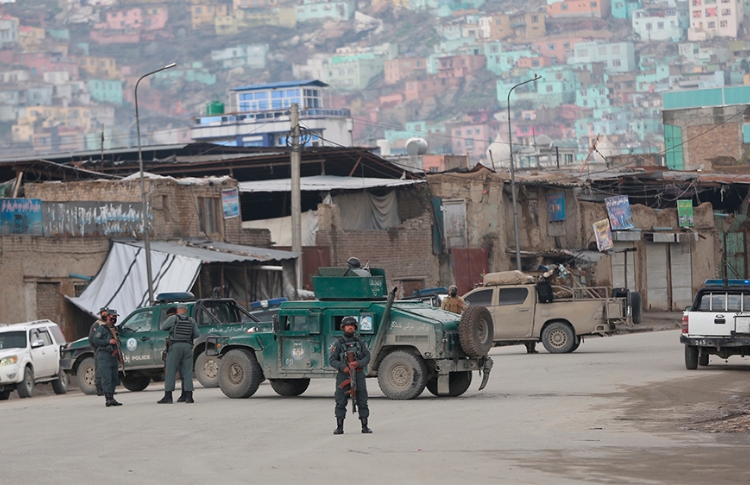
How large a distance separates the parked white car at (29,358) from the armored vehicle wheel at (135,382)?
7.95ft

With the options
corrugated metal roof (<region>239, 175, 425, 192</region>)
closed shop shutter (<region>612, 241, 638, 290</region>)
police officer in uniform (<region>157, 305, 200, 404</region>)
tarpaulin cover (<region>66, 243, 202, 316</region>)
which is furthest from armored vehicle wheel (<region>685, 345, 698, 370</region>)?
closed shop shutter (<region>612, 241, 638, 290</region>)

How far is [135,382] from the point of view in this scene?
1030 inches

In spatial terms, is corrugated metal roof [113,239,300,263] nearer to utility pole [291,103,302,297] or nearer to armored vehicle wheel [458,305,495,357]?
utility pole [291,103,302,297]

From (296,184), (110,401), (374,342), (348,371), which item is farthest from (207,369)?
(296,184)

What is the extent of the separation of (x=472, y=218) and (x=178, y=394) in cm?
3026

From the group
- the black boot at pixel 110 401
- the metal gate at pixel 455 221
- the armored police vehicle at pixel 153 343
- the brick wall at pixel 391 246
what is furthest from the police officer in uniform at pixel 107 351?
the metal gate at pixel 455 221

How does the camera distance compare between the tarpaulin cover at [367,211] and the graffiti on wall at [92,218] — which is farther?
the tarpaulin cover at [367,211]

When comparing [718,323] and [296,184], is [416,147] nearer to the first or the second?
[296,184]

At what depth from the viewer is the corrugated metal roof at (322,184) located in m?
47.2

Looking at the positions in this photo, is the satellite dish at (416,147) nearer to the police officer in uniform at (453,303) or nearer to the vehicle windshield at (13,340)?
the police officer in uniform at (453,303)

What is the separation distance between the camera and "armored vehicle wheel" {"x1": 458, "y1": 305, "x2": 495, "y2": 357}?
2053 centimetres

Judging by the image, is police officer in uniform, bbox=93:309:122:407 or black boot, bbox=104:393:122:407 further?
police officer in uniform, bbox=93:309:122:407

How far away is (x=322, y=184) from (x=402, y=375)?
28101 mm

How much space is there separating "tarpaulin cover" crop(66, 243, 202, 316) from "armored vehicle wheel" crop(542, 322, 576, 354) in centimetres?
950
